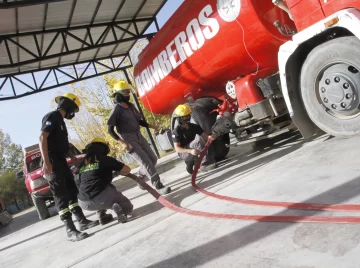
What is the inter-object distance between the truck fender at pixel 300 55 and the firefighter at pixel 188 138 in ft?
6.27

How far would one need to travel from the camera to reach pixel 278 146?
17.8 feet

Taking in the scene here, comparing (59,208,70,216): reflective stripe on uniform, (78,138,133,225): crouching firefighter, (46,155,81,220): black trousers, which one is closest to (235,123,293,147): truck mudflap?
(78,138,133,225): crouching firefighter

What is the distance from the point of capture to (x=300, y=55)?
12.6ft

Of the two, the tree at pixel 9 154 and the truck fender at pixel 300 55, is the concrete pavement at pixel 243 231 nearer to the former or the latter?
the truck fender at pixel 300 55

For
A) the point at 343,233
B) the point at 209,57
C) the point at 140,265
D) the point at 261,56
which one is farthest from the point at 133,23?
the point at 343,233

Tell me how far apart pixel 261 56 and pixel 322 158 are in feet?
6.14

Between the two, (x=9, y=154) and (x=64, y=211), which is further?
(x=9, y=154)

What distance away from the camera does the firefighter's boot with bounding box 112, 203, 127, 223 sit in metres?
4.07

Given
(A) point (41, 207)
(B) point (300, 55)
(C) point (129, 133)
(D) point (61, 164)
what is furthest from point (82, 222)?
(B) point (300, 55)

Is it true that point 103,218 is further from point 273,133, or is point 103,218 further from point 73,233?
point 273,133

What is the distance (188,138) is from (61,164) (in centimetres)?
231

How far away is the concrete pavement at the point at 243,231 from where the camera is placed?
1.97m

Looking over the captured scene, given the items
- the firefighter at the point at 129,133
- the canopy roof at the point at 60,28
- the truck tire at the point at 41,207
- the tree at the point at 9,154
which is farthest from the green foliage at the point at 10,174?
the firefighter at the point at 129,133

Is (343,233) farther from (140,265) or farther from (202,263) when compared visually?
(140,265)
